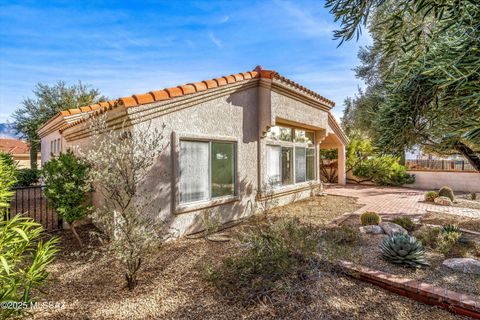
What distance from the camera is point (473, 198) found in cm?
1502

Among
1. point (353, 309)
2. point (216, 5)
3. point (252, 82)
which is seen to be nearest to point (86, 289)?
point (353, 309)

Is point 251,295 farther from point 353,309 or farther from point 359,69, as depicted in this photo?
point 359,69

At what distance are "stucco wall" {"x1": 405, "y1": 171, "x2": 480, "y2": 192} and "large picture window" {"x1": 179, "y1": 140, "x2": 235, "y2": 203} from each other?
19292 millimetres

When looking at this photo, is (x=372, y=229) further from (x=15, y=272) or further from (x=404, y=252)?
(x=15, y=272)

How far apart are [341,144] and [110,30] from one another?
18851 millimetres

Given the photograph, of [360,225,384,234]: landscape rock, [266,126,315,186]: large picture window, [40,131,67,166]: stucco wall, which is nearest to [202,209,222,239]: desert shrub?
[266,126,315,186]: large picture window

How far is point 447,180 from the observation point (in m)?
19.8

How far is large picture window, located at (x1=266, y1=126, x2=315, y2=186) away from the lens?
12078mm

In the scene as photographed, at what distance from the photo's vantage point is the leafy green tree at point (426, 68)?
181 inches

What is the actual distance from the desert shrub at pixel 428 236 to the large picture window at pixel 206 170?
6.41 metres

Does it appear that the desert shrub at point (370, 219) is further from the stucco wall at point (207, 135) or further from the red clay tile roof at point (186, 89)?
the red clay tile roof at point (186, 89)

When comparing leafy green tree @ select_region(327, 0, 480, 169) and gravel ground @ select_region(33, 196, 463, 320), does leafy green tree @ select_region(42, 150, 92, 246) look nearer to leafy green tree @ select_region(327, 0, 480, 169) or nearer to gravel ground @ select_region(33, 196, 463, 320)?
gravel ground @ select_region(33, 196, 463, 320)

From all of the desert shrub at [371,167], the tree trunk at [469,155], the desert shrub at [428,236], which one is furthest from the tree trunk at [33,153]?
the tree trunk at [469,155]

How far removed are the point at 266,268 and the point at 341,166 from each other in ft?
66.0
